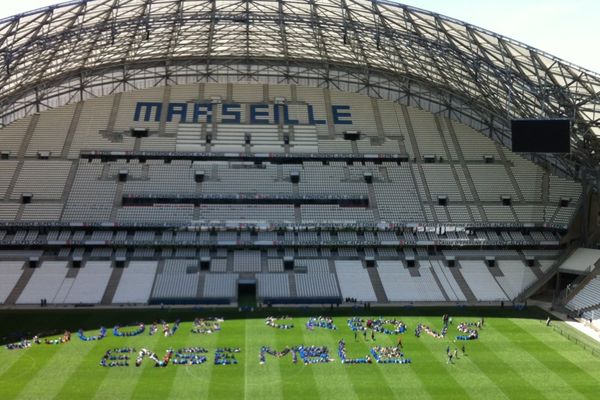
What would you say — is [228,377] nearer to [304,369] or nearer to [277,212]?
[304,369]

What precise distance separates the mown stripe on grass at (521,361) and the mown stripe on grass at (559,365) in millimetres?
290

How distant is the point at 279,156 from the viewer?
70250 millimetres

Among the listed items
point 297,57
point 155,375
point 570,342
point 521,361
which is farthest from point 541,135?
point 297,57

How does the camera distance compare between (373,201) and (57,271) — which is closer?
(57,271)

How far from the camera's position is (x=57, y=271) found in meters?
56.8

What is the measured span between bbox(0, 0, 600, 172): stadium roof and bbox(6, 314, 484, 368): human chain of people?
17.5 m

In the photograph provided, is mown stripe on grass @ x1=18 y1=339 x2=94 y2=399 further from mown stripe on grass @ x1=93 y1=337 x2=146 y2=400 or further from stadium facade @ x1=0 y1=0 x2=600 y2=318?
stadium facade @ x1=0 y1=0 x2=600 y2=318

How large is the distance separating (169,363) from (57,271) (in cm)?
2319

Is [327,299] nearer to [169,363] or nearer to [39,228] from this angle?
[169,363]

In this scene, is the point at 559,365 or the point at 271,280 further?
the point at 271,280

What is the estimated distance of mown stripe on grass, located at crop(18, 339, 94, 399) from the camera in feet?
108

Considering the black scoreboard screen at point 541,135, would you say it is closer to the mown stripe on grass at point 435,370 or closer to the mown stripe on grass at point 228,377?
the mown stripe on grass at point 435,370

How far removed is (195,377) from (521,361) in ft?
62.2

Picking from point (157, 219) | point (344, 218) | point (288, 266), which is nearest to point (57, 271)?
point (157, 219)
